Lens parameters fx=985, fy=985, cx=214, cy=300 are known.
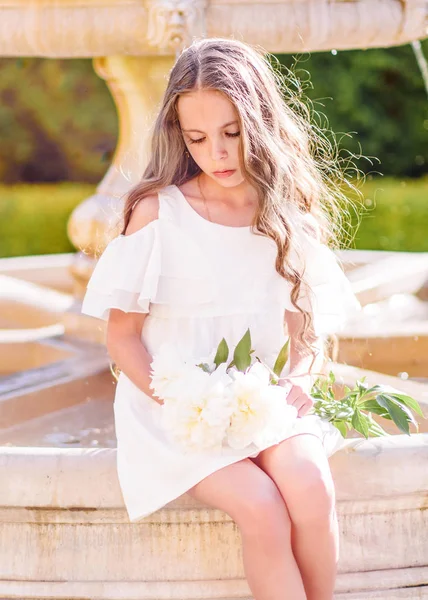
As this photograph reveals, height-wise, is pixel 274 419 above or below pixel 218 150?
below

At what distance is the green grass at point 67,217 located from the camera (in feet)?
25.9

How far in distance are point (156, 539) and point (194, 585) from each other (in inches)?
5.3

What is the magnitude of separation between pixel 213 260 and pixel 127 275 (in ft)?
0.70

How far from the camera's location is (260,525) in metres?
1.92

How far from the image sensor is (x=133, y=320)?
7.47ft

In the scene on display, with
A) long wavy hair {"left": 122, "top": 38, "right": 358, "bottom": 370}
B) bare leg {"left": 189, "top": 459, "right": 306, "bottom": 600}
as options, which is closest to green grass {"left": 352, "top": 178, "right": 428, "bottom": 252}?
long wavy hair {"left": 122, "top": 38, "right": 358, "bottom": 370}

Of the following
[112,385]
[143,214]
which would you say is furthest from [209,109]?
[112,385]

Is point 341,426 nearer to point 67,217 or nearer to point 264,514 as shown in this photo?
point 264,514

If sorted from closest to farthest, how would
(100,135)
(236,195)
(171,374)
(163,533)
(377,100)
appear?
(171,374), (163,533), (236,195), (377,100), (100,135)

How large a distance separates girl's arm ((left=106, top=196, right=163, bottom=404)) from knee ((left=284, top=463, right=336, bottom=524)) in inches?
15.1

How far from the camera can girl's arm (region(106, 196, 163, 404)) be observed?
2215 millimetres

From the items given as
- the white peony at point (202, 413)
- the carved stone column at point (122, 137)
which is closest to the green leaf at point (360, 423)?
the white peony at point (202, 413)

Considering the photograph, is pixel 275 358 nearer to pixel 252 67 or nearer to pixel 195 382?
pixel 195 382

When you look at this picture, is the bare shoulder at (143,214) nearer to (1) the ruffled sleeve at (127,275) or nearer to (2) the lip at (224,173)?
(1) the ruffled sleeve at (127,275)
